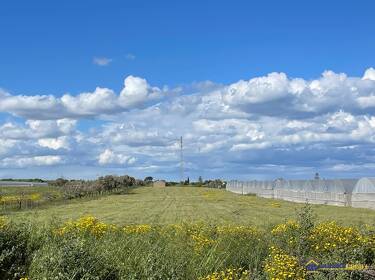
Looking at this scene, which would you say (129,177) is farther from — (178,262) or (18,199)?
(178,262)

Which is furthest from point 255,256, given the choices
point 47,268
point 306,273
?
point 47,268

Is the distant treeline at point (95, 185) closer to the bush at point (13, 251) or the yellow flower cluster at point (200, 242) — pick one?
the bush at point (13, 251)

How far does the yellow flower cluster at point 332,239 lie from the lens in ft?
37.5

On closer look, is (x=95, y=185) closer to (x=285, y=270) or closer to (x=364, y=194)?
(x=364, y=194)

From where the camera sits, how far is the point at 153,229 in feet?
42.8

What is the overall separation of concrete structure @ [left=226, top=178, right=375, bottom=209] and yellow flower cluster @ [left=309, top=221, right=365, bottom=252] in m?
30.7

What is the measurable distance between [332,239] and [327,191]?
3906 cm

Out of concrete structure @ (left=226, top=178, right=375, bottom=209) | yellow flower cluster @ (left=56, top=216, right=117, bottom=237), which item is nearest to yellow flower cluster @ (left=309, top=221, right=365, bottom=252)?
yellow flower cluster @ (left=56, top=216, right=117, bottom=237)

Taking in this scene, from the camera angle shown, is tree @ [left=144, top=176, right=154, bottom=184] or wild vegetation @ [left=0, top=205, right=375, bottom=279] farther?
tree @ [left=144, top=176, right=154, bottom=184]

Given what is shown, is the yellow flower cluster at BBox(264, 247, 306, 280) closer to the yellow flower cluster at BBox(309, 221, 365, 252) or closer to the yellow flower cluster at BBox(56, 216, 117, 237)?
the yellow flower cluster at BBox(309, 221, 365, 252)

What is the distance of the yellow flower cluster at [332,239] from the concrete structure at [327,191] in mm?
30678

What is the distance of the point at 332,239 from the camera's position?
1183 cm

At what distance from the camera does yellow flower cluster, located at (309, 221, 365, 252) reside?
11.4 meters

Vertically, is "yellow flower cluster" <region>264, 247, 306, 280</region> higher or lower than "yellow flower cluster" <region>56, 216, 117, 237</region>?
lower
